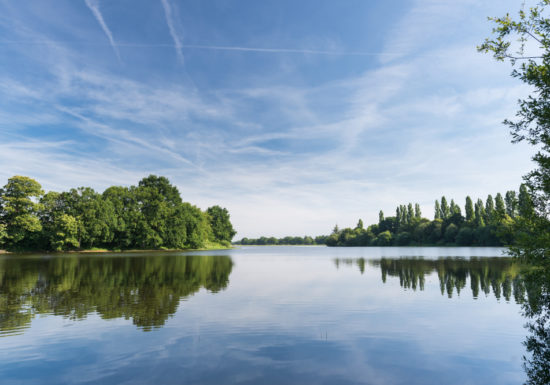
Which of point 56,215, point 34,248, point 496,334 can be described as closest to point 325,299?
point 496,334

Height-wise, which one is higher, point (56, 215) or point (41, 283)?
point (56, 215)

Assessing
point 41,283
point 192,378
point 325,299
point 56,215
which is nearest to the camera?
point 192,378

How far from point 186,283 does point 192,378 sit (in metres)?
19.5

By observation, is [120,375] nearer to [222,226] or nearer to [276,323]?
[276,323]

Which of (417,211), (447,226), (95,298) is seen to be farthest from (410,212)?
(95,298)

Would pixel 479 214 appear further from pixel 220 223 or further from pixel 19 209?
pixel 19 209

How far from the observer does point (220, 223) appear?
6944 inches

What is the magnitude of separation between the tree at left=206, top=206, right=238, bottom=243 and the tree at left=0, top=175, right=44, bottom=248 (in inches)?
3696

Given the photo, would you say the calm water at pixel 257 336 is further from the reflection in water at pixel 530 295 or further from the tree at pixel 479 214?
the tree at pixel 479 214

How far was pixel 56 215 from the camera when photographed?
86.3 metres

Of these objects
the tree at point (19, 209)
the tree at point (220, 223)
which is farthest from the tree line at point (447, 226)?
the tree at point (19, 209)

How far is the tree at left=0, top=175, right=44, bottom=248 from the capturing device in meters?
78.8

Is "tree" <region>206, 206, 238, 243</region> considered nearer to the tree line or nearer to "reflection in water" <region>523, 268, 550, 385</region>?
the tree line

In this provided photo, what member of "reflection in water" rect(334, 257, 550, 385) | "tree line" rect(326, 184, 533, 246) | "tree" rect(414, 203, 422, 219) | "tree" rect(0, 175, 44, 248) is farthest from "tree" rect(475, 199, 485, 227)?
"tree" rect(0, 175, 44, 248)
